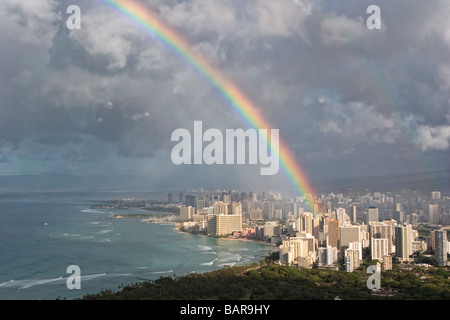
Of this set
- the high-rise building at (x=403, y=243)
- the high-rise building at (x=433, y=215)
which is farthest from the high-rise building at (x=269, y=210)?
the high-rise building at (x=403, y=243)

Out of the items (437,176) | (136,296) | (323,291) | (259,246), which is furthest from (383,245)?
(437,176)

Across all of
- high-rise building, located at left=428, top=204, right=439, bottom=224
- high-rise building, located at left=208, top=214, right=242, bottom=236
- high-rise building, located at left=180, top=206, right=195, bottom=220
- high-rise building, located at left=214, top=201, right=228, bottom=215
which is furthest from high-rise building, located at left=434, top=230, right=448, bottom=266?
high-rise building, located at left=180, top=206, right=195, bottom=220

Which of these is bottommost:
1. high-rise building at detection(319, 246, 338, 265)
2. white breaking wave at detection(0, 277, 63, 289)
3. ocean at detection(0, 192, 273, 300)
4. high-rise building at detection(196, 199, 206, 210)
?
ocean at detection(0, 192, 273, 300)

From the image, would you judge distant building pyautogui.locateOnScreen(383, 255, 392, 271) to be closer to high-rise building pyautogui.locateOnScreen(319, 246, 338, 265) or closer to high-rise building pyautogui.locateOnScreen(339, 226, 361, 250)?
high-rise building pyautogui.locateOnScreen(319, 246, 338, 265)

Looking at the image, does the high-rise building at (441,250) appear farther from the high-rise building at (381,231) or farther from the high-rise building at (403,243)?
the high-rise building at (381,231)

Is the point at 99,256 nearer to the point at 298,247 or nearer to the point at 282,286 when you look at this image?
the point at 298,247
